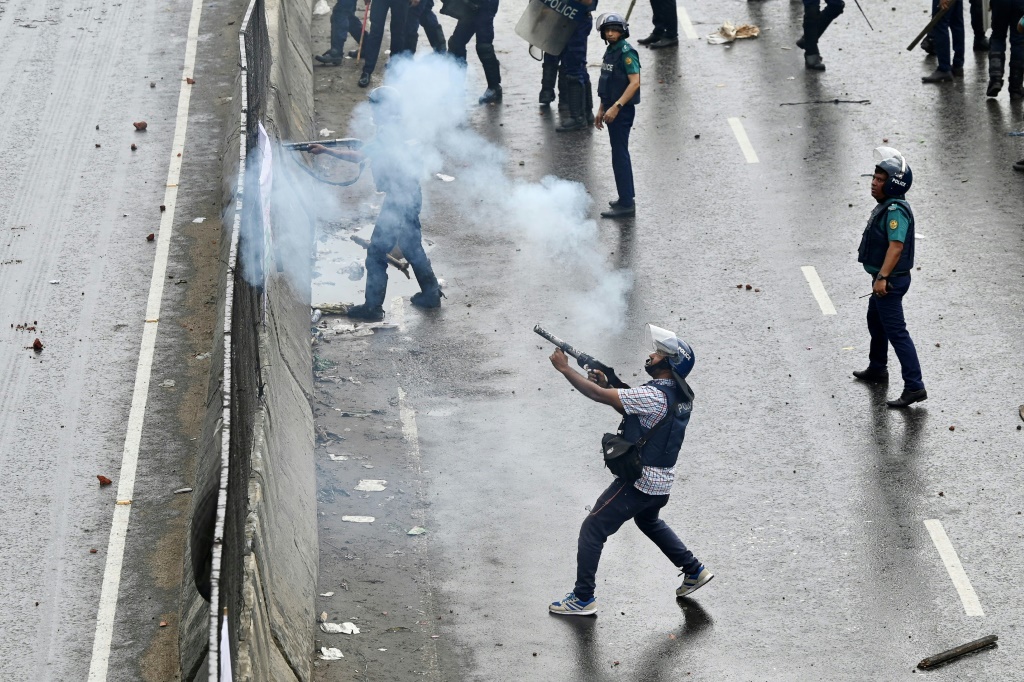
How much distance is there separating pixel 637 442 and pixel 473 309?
4.42 meters

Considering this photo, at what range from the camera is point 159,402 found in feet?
36.9

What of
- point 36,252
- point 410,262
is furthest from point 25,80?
point 410,262

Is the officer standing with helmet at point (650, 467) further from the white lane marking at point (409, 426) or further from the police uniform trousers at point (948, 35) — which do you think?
the police uniform trousers at point (948, 35)

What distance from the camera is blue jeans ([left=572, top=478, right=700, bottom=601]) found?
29.4ft

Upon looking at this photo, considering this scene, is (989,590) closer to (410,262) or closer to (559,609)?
(559,609)

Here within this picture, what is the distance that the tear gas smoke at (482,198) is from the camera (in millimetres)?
13062

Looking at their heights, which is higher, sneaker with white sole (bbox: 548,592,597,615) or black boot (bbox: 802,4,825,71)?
black boot (bbox: 802,4,825,71)

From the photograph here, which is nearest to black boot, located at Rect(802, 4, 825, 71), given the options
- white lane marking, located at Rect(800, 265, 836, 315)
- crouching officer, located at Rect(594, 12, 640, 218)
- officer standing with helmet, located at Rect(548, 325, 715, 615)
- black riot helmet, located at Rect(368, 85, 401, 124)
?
crouching officer, located at Rect(594, 12, 640, 218)

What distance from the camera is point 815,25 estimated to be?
683 inches

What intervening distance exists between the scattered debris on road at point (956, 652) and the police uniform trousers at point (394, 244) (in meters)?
6.08

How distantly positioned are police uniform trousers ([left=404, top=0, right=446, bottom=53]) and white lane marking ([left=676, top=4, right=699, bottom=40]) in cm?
339

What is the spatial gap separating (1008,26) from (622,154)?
5.37 m

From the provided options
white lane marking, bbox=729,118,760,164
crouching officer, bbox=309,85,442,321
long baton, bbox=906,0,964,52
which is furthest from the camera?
long baton, bbox=906,0,964,52

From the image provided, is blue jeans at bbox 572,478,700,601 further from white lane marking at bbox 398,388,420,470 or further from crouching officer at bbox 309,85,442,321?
crouching officer at bbox 309,85,442,321
